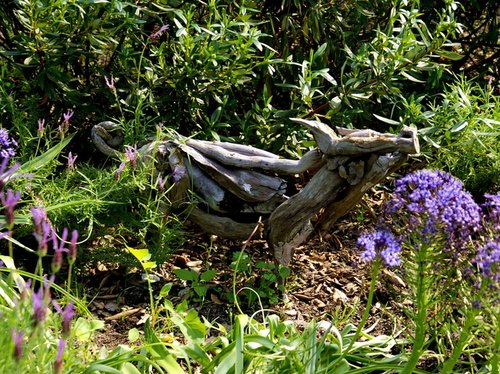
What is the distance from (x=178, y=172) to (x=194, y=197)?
0.64ft

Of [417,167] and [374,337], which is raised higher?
[417,167]

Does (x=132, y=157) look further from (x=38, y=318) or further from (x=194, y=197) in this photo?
(x=38, y=318)

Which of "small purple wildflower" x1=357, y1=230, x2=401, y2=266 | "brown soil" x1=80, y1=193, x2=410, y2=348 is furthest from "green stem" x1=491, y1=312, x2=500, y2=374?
"brown soil" x1=80, y1=193, x2=410, y2=348

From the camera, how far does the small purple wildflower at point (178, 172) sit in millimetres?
4297

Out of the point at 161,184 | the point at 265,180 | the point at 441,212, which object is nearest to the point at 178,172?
the point at 161,184

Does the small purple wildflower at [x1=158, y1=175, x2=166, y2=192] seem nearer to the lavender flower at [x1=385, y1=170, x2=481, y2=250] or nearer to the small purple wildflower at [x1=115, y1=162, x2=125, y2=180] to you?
the small purple wildflower at [x1=115, y1=162, x2=125, y2=180]

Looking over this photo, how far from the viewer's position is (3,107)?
4.46 metres

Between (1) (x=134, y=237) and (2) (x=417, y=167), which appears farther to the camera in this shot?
(2) (x=417, y=167)

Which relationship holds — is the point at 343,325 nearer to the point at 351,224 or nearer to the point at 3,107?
the point at 351,224

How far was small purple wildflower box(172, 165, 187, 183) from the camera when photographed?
430cm

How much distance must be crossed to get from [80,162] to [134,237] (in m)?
0.58

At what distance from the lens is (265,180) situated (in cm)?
436

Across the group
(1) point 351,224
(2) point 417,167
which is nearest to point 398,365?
(1) point 351,224

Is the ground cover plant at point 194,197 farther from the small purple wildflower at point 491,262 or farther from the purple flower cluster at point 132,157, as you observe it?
the small purple wildflower at point 491,262
